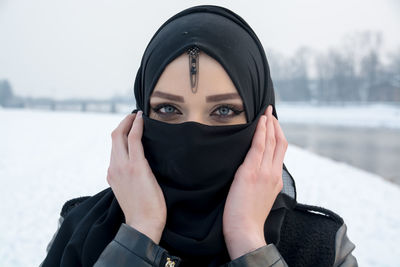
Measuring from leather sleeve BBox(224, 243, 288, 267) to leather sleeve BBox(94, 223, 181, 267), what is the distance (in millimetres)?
207

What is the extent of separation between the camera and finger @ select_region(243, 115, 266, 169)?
1146 millimetres

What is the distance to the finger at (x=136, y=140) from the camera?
1188 millimetres

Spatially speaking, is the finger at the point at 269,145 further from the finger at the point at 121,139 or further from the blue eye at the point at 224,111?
the finger at the point at 121,139

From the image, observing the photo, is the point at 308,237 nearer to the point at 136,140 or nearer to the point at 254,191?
the point at 254,191

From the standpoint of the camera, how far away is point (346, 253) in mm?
1227

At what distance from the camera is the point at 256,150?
3.83 ft

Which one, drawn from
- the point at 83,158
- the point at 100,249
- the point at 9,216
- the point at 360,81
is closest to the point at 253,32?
the point at 100,249

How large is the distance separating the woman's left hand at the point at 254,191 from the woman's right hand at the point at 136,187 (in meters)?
0.24

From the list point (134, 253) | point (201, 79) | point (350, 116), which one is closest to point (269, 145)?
point (201, 79)

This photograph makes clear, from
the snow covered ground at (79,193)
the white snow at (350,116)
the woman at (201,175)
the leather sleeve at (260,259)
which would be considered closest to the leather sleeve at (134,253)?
the woman at (201,175)

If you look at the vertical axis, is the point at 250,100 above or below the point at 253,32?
below

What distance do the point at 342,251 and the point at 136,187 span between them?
0.80 meters

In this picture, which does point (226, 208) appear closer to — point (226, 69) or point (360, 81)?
point (226, 69)

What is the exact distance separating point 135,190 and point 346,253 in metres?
0.83
